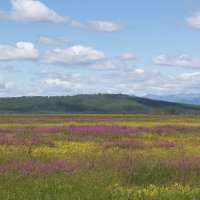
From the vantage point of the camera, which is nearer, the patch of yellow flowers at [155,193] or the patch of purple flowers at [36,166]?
the patch of yellow flowers at [155,193]

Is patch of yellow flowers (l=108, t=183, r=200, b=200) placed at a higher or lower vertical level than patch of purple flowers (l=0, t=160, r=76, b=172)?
lower

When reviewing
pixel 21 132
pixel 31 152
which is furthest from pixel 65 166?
pixel 21 132

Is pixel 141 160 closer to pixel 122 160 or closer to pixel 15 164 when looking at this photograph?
pixel 122 160

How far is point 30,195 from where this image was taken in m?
11.6

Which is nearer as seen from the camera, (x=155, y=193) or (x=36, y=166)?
(x=155, y=193)

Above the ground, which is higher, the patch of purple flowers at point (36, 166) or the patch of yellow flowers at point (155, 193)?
the patch of purple flowers at point (36, 166)

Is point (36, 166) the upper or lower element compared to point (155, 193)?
upper

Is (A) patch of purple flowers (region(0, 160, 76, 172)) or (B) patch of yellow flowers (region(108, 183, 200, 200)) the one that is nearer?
(B) patch of yellow flowers (region(108, 183, 200, 200))

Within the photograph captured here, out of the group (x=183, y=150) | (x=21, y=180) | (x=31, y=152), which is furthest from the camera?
(x=183, y=150)

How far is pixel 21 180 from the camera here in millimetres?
13664

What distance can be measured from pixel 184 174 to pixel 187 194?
11.9 ft

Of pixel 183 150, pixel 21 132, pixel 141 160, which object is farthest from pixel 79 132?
pixel 141 160

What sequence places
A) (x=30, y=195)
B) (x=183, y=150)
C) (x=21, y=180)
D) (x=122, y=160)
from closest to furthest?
(x=30, y=195) → (x=21, y=180) → (x=122, y=160) → (x=183, y=150)

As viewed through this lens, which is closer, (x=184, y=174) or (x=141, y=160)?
(x=184, y=174)
